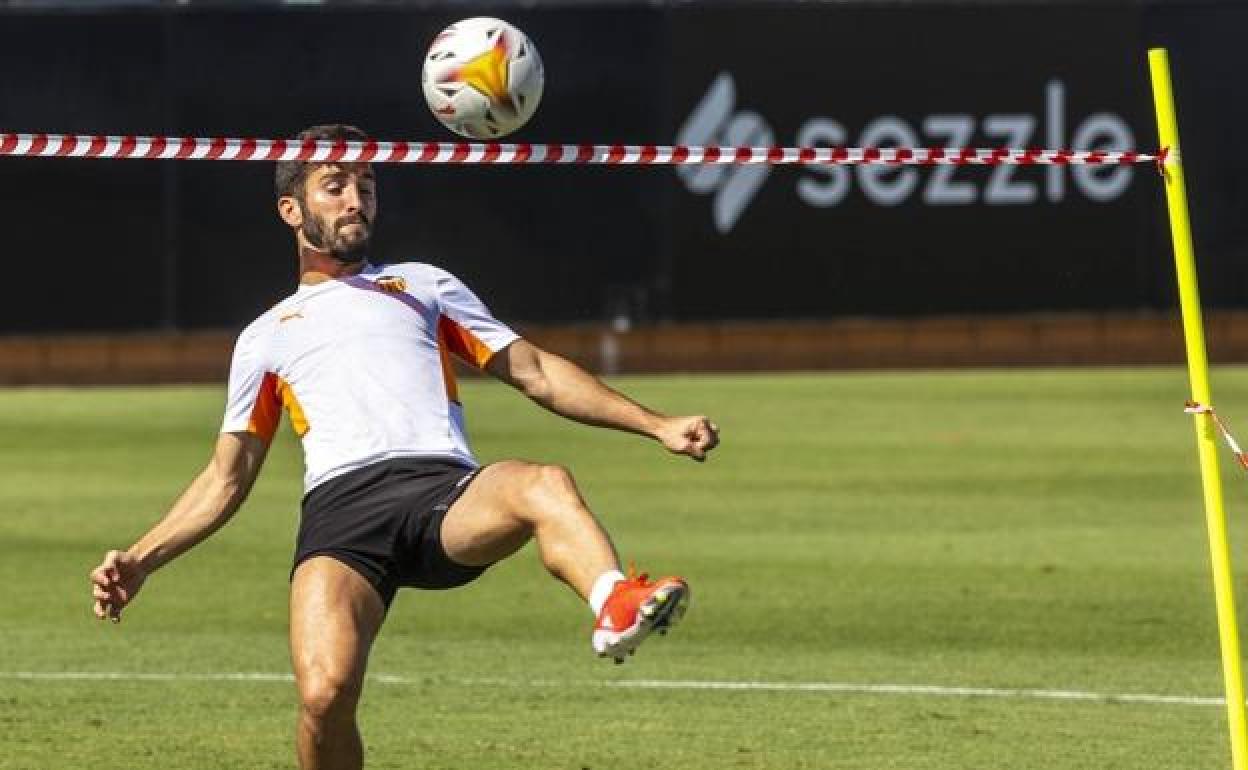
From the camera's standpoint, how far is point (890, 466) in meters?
21.8

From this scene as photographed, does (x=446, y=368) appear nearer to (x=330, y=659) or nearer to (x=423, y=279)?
(x=423, y=279)

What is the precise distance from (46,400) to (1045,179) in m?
9.05

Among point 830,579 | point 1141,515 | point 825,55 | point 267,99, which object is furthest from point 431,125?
point 830,579

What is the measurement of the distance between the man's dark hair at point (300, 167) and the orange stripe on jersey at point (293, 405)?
0.57 meters

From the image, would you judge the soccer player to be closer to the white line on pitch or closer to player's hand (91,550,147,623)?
player's hand (91,550,147,623)

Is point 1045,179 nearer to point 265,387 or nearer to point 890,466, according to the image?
point 890,466

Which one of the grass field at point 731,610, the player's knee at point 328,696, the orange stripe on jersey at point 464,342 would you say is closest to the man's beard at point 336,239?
the orange stripe on jersey at point 464,342

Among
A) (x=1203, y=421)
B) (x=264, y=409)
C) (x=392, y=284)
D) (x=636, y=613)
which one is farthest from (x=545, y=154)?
(x=636, y=613)

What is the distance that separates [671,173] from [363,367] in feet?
61.8

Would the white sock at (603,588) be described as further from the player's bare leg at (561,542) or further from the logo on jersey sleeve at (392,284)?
the logo on jersey sleeve at (392,284)

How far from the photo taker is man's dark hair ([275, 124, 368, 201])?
32.2 feet

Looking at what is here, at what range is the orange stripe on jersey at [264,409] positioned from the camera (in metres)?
9.75

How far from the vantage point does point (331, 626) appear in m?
9.13

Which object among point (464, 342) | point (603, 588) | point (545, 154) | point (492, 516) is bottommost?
point (603, 588)
